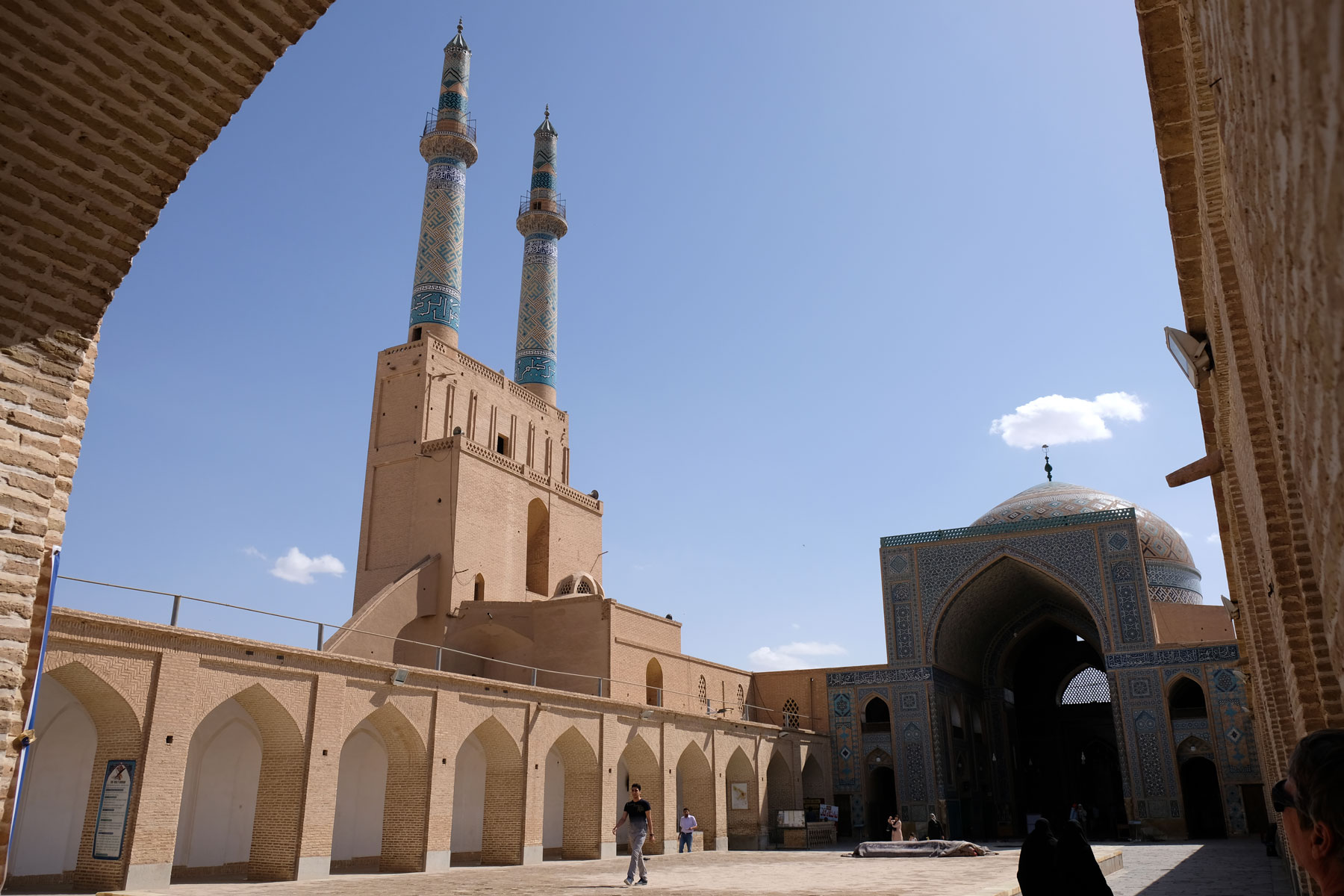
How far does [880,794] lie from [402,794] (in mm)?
13012

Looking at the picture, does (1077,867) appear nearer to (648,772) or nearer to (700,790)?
(648,772)

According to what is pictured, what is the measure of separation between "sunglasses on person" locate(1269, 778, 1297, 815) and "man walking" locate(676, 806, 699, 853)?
1586 cm

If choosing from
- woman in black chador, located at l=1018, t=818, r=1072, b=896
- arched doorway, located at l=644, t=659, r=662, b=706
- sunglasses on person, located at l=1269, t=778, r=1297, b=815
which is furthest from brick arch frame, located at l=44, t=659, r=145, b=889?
arched doorway, located at l=644, t=659, r=662, b=706

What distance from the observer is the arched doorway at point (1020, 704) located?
22219mm

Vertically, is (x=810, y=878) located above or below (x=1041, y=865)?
below

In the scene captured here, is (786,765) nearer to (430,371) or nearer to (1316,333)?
(430,371)

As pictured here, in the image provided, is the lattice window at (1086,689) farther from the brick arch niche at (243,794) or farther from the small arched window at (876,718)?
the brick arch niche at (243,794)

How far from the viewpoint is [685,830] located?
16.4 m

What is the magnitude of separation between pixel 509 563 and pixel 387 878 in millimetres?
9992

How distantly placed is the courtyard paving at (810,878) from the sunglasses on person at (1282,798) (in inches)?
273

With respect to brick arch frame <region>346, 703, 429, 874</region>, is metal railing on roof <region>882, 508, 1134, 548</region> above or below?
above

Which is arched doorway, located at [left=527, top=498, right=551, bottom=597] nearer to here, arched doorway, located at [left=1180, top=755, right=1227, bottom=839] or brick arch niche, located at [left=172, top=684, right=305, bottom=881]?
brick arch niche, located at [left=172, top=684, right=305, bottom=881]

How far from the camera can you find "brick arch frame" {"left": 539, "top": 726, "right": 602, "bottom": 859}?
Result: 1505cm

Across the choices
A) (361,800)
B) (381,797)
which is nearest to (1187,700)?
(381,797)
